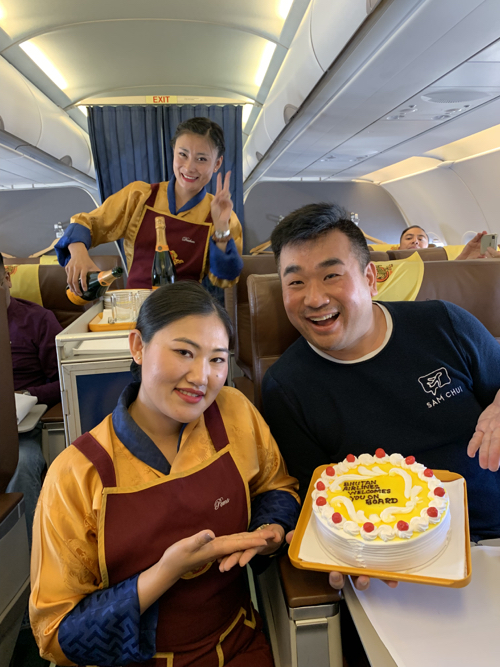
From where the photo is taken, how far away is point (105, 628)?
103cm

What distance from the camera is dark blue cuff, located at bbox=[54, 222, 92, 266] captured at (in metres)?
2.18

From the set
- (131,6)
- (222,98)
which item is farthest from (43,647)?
(222,98)

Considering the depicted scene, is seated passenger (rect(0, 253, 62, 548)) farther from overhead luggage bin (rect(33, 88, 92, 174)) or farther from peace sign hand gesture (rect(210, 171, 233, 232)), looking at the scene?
overhead luggage bin (rect(33, 88, 92, 174))

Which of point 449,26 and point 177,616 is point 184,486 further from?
point 449,26

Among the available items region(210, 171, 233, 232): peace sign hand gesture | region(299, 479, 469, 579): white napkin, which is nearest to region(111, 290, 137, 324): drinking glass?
region(210, 171, 233, 232): peace sign hand gesture

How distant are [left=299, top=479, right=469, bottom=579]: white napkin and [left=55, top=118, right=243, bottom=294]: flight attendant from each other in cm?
150

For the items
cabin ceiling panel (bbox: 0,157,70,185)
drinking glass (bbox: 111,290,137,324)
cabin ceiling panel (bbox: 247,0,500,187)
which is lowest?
drinking glass (bbox: 111,290,137,324)

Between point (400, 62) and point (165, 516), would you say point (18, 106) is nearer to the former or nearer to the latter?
point (400, 62)

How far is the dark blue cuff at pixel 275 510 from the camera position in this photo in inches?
50.0

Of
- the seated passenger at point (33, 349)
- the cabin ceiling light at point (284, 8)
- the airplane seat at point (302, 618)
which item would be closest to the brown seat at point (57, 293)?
the seated passenger at point (33, 349)

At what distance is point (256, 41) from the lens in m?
4.31

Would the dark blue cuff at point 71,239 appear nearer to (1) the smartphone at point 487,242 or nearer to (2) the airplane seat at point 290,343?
(2) the airplane seat at point 290,343

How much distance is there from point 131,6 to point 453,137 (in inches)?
163

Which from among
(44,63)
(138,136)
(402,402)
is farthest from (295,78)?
(402,402)
